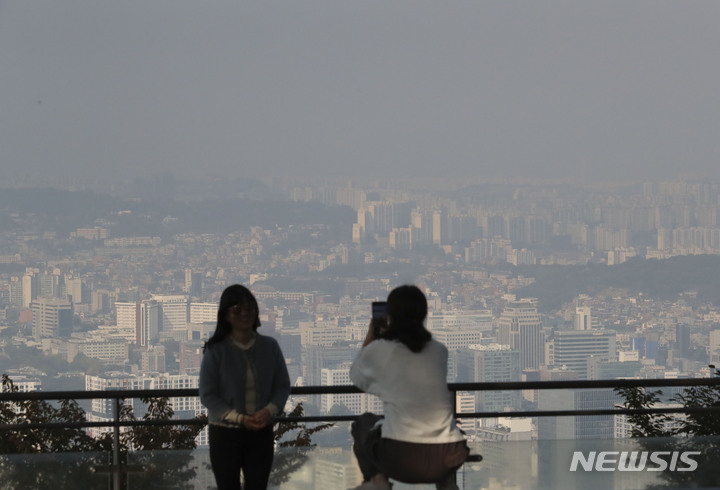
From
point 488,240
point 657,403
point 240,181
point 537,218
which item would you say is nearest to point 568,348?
point 488,240

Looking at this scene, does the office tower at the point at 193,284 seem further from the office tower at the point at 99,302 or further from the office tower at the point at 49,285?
the office tower at the point at 49,285

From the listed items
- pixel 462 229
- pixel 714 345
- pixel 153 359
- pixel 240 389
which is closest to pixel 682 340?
pixel 714 345

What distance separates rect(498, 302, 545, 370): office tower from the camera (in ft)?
170

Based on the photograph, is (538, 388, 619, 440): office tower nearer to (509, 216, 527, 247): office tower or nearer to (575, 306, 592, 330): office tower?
(575, 306, 592, 330): office tower

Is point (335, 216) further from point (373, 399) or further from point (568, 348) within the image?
point (373, 399)

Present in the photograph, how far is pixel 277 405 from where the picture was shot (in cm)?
404

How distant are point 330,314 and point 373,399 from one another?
44.9 m

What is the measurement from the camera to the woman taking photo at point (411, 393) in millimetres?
3535

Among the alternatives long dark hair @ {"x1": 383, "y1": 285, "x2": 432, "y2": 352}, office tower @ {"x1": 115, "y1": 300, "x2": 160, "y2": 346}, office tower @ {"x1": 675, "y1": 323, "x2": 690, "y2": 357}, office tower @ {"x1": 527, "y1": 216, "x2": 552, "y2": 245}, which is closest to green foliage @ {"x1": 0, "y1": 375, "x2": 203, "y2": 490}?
long dark hair @ {"x1": 383, "y1": 285, "x2": 432, "y2": 352}

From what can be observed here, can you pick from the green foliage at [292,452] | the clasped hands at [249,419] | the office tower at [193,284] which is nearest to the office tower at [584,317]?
the office tower at [193,284]

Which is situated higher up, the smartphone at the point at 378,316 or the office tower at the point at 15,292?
the smartphone at the point at 378,316

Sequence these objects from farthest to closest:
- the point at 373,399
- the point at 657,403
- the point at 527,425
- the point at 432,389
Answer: the point at 657,403 < the point at 527,425 < the point at 373,399 < the point at 432,389

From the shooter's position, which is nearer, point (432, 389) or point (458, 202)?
point (432, 389)

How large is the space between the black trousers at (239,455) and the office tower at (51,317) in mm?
50284
